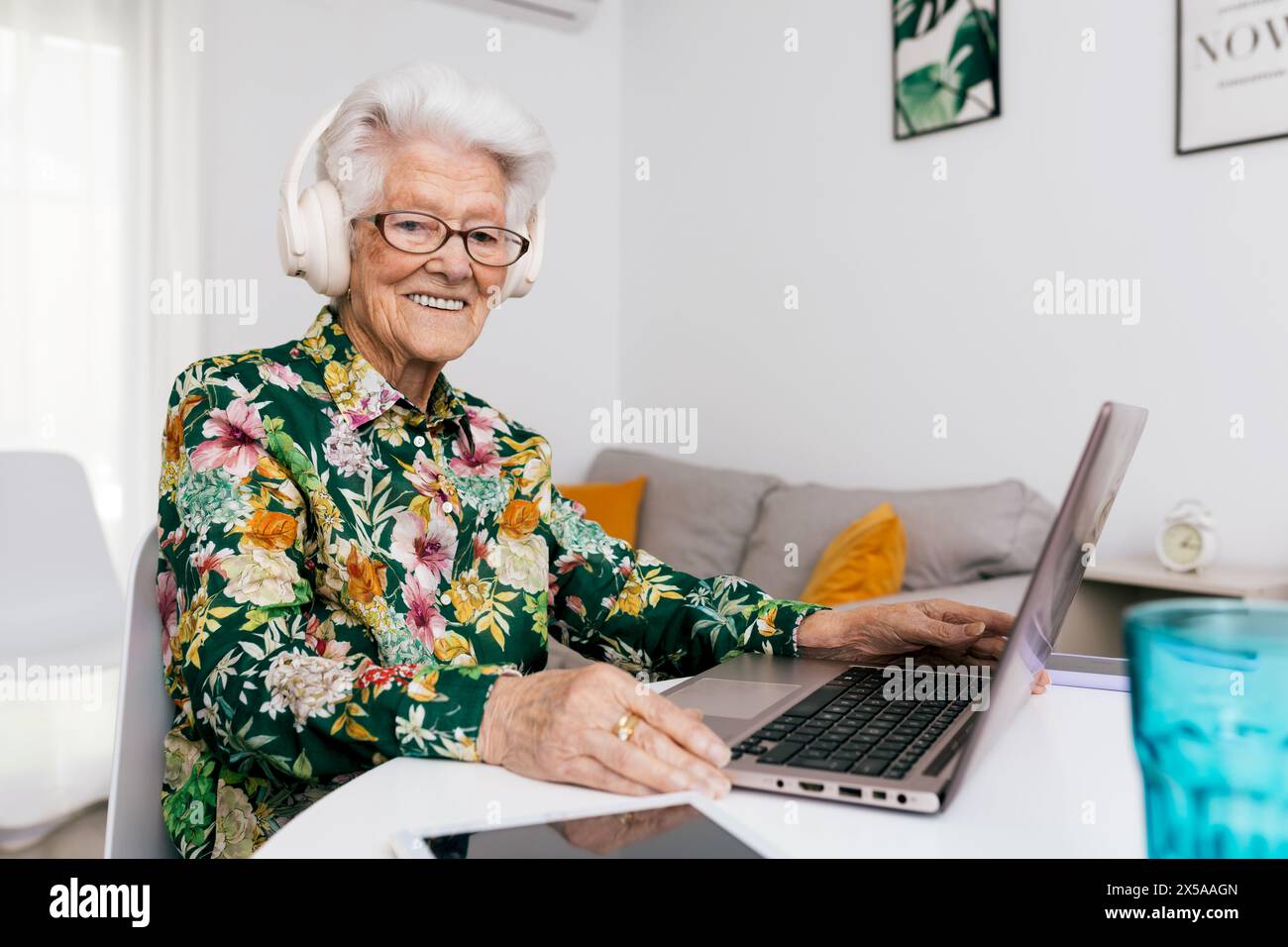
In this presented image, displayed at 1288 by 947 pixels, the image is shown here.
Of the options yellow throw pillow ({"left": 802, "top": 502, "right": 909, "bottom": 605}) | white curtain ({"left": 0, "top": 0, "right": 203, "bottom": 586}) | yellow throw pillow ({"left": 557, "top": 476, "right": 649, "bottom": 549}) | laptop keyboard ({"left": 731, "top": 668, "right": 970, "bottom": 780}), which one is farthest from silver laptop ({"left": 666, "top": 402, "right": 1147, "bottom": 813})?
white curtain ({"left": 0, "top": 0, "right": 203, "bottom": 586})

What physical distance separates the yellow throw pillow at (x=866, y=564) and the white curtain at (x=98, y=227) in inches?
81.4

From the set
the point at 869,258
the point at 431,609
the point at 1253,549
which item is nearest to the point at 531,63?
the point at 869,258

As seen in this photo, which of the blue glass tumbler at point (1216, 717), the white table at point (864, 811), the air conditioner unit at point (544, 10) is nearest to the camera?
the blue glass tumbler at point (1216, 717)

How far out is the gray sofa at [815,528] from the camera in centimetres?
249

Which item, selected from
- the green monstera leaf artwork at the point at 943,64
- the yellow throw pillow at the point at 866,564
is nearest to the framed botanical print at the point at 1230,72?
the green monstera leaf artwork at the point at 943,64

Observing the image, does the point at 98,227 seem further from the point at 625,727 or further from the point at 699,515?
the point at 625,727

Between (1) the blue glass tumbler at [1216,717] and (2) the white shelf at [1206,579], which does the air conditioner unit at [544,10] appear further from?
(1) the blue glass tumbler at [1216,717]

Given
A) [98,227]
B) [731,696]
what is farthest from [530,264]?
[98,227]

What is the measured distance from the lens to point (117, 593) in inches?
96.8

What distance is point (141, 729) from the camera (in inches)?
38.1

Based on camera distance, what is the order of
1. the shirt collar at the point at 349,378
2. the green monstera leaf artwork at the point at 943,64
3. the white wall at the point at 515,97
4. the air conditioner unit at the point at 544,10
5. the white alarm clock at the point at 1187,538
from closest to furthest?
the shirt collar at the point at 349,378
the white alarm clock at the point at 1187,538
the green monstera leaf artwork at the point at 943,64
the white wall at the point at 515,97
the air conditioner unit at the point at 544,10

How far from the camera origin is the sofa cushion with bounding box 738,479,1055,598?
2490mm

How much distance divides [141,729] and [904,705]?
2.22 ft

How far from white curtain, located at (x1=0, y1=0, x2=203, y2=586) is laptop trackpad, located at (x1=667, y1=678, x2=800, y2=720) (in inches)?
109
